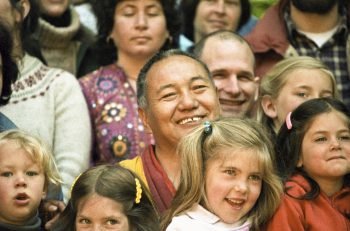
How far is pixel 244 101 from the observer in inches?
201

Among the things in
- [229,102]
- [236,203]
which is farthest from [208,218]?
[229,102]

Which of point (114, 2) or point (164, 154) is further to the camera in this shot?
point (114, 2)

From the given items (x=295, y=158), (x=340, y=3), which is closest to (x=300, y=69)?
(x=295, y=158)

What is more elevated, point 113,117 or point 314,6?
point 314,6

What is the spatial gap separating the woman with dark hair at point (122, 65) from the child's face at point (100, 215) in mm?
1042

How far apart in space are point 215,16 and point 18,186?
6.75ft

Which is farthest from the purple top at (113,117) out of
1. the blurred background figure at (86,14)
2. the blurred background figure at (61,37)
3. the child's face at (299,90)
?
the child's face at (299,90)

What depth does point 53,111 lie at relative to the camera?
16.5 ft

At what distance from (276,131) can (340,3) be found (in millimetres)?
1175

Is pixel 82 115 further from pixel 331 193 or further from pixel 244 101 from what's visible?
pixel 331 193

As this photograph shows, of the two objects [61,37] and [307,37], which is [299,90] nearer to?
[307,37]

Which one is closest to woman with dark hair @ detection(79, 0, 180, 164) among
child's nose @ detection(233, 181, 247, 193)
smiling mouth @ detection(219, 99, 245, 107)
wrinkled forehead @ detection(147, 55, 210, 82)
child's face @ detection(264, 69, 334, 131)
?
smiling mouth @ detection(219, 99, 245, 107)

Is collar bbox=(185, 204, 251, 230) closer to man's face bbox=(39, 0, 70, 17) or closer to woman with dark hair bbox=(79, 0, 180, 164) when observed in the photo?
woman with dark hair bbox=(79, 0, 180, 164)

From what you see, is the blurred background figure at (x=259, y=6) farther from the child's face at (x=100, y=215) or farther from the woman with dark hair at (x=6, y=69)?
the child's face at (x=100, y=215)
